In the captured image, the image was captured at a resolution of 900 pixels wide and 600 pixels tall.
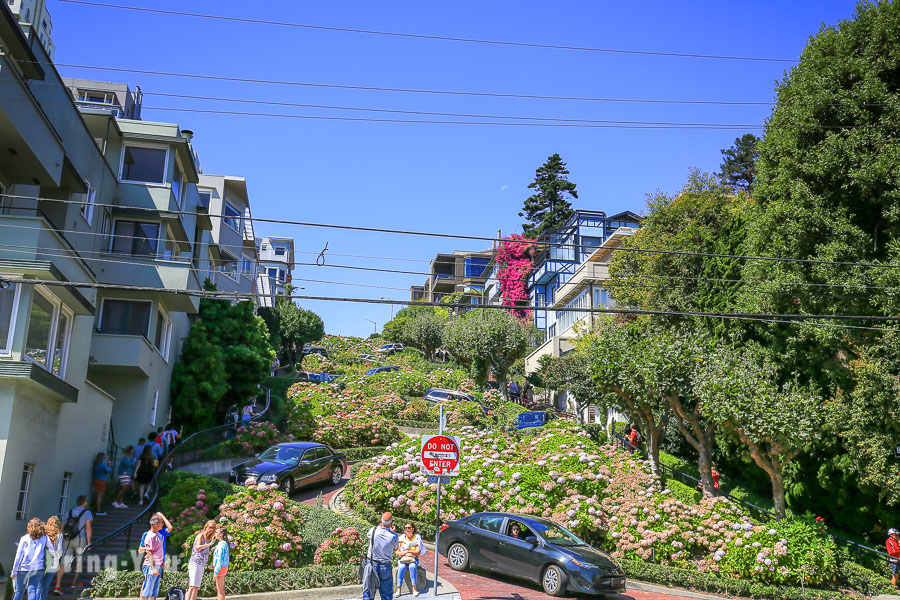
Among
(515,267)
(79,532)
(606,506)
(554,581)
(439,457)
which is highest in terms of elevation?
(515,267)

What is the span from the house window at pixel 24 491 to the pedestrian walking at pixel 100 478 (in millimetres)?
2755

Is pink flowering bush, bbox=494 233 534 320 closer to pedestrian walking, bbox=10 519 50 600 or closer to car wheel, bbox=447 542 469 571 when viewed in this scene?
car wheel, bbox=447 542 469 571

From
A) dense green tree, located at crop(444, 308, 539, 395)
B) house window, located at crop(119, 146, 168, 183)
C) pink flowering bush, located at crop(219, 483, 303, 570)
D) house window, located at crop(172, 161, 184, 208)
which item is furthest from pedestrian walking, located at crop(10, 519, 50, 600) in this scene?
dense green tree, located at crop(444, 308, 539, 395)

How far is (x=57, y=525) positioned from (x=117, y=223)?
17317mm

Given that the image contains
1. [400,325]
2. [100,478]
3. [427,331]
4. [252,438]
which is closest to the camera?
[100,478]

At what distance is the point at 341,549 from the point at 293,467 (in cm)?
818

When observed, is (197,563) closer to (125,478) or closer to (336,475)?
(125,478)

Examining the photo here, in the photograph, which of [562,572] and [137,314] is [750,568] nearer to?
[562,572]

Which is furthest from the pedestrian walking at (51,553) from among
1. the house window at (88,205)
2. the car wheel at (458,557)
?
the house window at (88,205)

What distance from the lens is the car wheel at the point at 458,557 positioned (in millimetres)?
18031

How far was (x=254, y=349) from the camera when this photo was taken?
34.1 m

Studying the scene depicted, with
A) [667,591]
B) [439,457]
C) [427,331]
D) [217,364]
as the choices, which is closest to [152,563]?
[439,457]

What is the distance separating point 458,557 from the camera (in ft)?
59.5

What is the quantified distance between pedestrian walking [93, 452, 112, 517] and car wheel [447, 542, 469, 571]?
28.5ft
